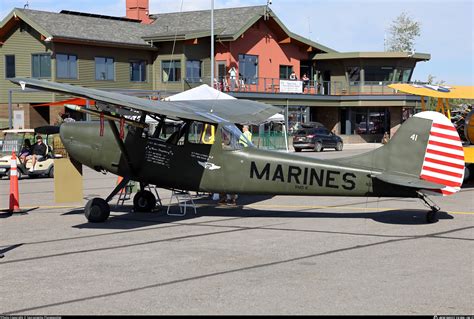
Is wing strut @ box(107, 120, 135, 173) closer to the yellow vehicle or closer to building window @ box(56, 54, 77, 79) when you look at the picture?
the yellow vehicle

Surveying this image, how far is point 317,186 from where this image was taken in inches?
492

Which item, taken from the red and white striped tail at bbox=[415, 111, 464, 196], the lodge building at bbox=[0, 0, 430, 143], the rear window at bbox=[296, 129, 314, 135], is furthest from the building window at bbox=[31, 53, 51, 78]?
the red and white striped tail at bbox=[415, 111, 464, 196]

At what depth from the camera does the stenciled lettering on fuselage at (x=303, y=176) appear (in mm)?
12406

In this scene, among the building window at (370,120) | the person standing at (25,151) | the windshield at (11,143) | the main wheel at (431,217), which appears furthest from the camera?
the building window at (370,120)

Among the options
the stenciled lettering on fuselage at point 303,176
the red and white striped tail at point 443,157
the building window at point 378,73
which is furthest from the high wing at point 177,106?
the building window at point 378,73

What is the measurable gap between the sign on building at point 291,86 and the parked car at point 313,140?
6.63 meters

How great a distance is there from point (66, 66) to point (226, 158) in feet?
114

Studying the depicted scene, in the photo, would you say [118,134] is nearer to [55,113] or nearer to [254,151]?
[254,151]

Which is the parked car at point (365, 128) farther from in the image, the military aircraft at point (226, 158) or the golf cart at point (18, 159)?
the military aircraft at point (226, 158)

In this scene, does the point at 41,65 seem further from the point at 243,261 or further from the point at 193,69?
the point at 243,261

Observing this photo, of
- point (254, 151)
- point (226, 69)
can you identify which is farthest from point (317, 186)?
point (226, 69)

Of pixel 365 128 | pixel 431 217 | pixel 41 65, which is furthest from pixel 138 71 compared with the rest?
pixel 431 217

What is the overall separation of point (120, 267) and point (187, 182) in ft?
14.6

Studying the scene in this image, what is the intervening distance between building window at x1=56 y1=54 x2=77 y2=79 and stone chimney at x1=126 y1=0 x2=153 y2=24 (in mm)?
11294
